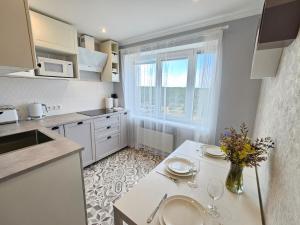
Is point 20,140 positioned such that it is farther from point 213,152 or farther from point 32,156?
point 213,152

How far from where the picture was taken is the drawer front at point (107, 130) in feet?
7.94

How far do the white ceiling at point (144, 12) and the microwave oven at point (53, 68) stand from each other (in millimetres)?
600

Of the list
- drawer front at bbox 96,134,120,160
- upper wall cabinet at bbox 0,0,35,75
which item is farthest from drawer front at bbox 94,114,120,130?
upper wall cabinet at bbox 0,0,35,75

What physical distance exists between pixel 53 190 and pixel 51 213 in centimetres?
18

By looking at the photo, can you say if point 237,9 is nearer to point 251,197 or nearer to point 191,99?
point 191,99

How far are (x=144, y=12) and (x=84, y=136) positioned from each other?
6.63ft

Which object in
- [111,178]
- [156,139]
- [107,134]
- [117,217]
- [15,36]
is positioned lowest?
[111,178]

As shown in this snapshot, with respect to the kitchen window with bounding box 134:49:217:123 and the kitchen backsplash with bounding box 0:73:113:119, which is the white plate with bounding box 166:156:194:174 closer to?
the kitchen window with bounding box 134:49:217:123

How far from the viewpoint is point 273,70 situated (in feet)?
2.98

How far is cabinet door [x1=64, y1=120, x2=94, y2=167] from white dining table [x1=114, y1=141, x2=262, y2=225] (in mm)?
1578

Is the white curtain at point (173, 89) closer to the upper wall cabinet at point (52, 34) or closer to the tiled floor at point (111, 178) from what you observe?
the tiled floor at point (111, 178)

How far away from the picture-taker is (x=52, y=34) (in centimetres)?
187

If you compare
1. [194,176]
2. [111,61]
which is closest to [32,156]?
[194,176]

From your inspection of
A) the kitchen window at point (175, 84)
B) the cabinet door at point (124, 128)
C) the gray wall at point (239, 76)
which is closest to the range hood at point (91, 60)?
the kitchen window at point (175, 84)
